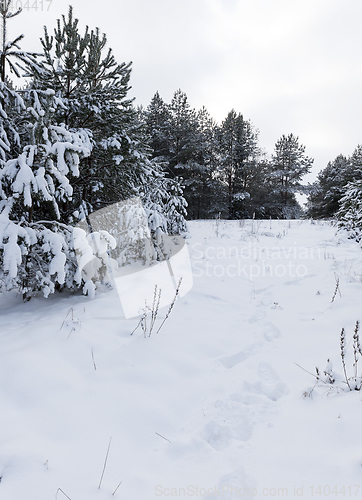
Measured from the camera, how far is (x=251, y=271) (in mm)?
5906

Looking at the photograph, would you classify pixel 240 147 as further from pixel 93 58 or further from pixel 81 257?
pixel 81 257

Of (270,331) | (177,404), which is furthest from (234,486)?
(270,331)

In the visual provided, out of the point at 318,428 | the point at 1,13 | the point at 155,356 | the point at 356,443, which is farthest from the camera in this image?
the point at 1,13

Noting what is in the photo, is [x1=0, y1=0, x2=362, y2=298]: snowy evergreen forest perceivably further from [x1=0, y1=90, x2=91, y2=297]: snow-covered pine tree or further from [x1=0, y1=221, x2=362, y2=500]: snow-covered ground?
[x1=0, y1=221, x2=362, y2=500]: snow-covered ground

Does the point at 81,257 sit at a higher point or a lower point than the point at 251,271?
higher

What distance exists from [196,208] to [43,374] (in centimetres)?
2412

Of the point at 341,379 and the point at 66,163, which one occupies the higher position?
the point at 66,163

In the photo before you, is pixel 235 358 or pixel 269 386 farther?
pixel 235 358

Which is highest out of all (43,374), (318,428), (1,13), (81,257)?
(1,13)

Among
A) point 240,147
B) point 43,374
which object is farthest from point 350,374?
point 240,147

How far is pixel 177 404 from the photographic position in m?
2.02

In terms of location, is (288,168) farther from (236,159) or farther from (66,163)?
(66,163)
